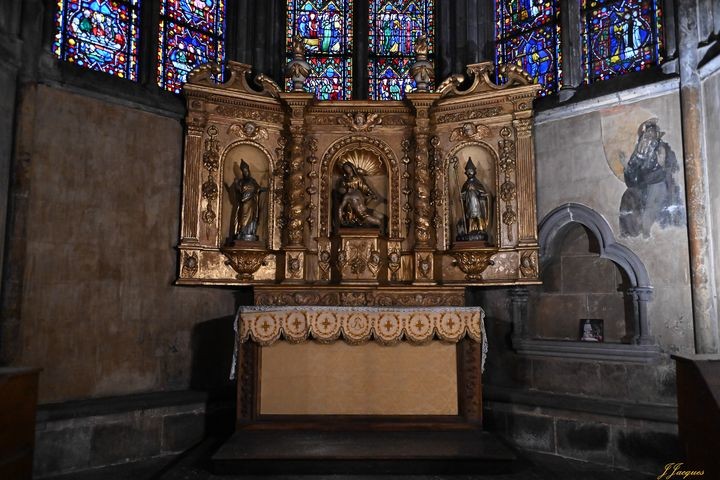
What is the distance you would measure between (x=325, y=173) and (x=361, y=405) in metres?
3.37

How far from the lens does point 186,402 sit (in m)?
7.60

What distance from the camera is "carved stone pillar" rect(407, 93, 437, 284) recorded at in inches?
325

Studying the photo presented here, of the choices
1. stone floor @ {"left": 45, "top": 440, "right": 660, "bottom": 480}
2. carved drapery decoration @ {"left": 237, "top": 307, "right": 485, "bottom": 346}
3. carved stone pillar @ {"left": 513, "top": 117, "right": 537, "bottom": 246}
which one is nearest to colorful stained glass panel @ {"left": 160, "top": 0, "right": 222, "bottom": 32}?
carved drapery decoration @ {"left": 237, "top": 307, "right": 485, "bottom": 346}

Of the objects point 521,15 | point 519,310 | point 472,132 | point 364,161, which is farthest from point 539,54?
point 519,310

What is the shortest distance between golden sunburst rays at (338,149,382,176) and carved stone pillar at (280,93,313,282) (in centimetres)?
71

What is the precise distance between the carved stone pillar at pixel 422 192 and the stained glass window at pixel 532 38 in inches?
60.0

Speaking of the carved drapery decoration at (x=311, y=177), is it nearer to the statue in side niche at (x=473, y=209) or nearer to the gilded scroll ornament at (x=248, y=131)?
the gilded scroll ornament at (x=248, y=131)

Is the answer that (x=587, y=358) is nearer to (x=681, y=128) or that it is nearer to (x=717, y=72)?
(x=681, y=128)

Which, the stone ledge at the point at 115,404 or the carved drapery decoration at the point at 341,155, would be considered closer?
the stone ledge at the point at 115,404

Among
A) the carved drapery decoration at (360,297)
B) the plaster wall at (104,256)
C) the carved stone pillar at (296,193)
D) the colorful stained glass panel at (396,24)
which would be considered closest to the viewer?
the plaster wall at (104,256)

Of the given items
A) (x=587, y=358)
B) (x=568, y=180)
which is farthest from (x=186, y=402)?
(x=568, y=180)

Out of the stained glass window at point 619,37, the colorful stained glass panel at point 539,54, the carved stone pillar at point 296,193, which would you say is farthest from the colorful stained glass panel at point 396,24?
the stained glass window at point 619,37

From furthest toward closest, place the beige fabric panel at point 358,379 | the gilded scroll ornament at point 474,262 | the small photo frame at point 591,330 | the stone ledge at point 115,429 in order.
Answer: the gilded scroll ornament at point 474,262 < the small photo frame at point 591,330 < the beige fabric panel at point 358,379 < the stone ledge at point 115,429

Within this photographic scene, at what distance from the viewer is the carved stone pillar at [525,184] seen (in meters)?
7.92
